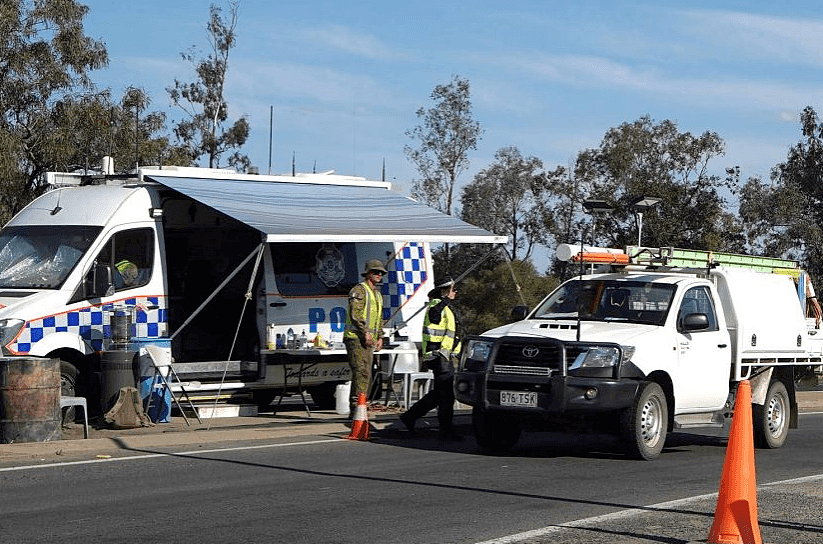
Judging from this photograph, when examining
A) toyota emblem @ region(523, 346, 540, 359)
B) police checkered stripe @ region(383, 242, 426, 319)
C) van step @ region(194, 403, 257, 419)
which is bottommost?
van step @ region(194, 403, 257, 419)

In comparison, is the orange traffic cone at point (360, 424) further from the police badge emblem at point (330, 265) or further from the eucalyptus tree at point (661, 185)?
the eucalyptus tree at point (661, 185)

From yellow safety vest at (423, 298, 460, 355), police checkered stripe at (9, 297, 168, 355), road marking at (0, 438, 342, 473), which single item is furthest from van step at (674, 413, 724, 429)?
police checkered stripe at (9, 297, 168, 355)

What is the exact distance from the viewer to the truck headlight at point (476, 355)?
13.2 m

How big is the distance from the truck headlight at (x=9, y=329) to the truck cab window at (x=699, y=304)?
735cm

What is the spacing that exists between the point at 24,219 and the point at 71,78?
17.6 metres

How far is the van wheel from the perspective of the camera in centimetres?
1555

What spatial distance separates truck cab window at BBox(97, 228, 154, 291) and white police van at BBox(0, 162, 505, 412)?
0.02 metres

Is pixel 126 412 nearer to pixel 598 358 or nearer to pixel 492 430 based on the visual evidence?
pixel 492 430

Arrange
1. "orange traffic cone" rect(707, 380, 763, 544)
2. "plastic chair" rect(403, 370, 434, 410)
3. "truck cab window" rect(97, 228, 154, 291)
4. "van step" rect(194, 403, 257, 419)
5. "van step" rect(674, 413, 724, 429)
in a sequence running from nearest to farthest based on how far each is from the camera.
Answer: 1. "orange traffic cone" rect(707, 380, 763, 544)
2. "van step" rect(674, 413, 724, 429)
3. "truck cab window" rect(97, 228, 154, 291)
4. "van step" rect(194, 403, 257, 419)
5. "plastic chair" rect(403, 370, 434, 410)

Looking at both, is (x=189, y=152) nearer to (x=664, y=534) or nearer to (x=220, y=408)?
(x=220, y=408)

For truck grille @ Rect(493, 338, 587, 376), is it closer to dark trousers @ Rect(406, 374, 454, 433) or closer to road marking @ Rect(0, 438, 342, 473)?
dark trousers @ Rect(406, 374, 454, 433)

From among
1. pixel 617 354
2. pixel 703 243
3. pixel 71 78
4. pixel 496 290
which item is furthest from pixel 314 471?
pixel 703 243

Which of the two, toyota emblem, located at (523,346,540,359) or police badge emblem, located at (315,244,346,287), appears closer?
toyota emblem, located at (523,346,540,359)

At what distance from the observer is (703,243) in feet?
160
